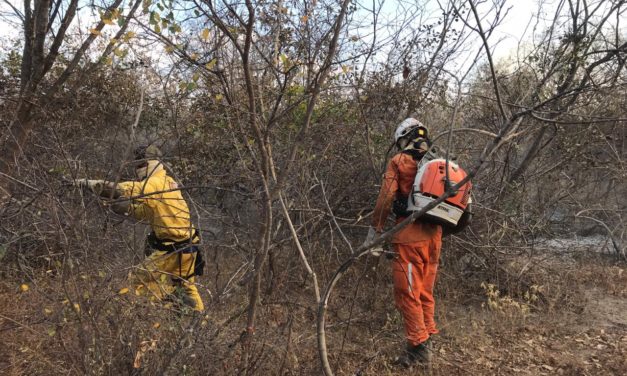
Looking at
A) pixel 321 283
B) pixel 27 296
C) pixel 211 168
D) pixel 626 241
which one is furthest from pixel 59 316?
pixel 626 241

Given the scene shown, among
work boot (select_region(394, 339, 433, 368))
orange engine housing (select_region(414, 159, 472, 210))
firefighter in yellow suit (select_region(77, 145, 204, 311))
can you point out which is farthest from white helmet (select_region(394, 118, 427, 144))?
firefighter in yellow suit (select_region(77, 145, 204, 311))

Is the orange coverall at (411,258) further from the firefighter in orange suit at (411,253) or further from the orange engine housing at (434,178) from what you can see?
the orange engine housing at (434,178)

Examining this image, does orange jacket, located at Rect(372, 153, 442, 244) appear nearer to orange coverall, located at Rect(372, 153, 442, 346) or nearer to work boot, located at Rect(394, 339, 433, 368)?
orange coverall, located at Rect(372, 153, 442, 346)

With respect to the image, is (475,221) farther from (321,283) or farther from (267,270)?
(267,270)

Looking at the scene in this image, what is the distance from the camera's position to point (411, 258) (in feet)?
11.9

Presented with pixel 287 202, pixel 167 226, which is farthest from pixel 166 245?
pixel 287 202

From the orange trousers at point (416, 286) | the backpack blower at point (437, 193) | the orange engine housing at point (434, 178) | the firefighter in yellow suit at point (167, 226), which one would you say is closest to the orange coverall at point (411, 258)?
the orange trousers at point (416, 286)

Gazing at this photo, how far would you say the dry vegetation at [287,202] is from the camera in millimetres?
2418

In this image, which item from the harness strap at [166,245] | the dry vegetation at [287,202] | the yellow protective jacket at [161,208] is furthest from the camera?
the harness strap at [166,245]

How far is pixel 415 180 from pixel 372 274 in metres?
1.97

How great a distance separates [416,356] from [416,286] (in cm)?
52

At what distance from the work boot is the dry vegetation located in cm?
8

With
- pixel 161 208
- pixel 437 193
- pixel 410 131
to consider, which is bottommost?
pixel 161 208

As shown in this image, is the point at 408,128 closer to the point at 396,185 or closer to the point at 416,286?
the point at 396,185
